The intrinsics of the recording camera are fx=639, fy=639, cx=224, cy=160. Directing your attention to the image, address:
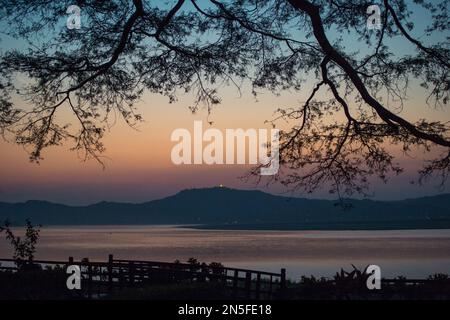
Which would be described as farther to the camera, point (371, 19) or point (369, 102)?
point (371, 19)

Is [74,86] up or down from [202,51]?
down

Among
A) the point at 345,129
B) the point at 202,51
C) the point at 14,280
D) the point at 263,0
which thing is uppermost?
the point at 263,0

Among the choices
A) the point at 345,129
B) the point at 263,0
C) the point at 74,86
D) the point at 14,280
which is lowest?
the point at 14,280

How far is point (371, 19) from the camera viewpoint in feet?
39.6

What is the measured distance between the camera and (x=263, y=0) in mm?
12164

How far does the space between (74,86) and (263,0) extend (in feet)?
12.9
